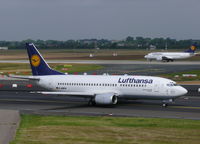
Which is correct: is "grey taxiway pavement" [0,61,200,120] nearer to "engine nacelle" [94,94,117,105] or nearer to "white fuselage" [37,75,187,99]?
"engine nacelle" [94,94,117,105]

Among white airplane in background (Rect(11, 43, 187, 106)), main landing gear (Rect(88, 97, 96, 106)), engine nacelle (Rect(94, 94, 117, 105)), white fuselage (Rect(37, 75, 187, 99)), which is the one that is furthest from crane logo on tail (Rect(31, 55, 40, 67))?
engine nacelle (Rect(94, 94, 117, 105))

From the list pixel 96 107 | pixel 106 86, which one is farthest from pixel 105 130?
pixel 106 86

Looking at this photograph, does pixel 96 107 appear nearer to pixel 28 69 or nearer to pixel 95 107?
pixel 95 107

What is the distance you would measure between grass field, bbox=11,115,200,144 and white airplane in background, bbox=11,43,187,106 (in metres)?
8.00

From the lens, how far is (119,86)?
4791 centimetres

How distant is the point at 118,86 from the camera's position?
47.9 m

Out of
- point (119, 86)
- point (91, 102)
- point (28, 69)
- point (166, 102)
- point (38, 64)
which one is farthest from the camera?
point (28, 69)

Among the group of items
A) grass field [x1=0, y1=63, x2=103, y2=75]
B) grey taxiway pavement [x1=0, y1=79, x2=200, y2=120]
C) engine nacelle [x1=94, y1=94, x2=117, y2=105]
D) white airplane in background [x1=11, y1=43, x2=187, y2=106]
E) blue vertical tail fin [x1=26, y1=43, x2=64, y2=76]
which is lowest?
grass field [x1=0, y1=63, x2=103, y2=75]

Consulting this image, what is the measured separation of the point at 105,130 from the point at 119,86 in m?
15.2

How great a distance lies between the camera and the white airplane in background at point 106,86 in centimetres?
4628

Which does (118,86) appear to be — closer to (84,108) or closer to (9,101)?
Answer: (84,108)

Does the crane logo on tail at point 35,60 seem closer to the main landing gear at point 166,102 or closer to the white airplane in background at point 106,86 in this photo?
the white airplane in background at point 106,86

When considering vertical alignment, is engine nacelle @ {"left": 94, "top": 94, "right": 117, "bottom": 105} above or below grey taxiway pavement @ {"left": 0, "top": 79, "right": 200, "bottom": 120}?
above

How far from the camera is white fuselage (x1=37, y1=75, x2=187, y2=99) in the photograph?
1817 inches
